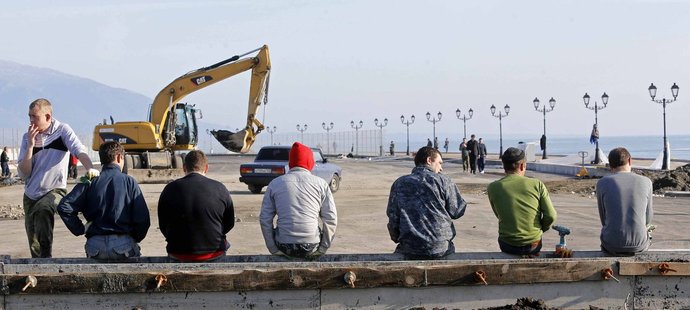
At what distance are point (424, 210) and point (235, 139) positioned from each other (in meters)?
24.7

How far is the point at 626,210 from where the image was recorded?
7.81 metres

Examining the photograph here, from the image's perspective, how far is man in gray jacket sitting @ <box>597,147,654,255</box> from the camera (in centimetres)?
780

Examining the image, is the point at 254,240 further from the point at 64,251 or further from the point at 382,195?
the point at 382,195

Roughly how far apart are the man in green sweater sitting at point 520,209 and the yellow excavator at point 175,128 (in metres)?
23.7

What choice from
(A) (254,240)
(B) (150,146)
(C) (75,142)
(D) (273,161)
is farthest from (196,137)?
(C) (75,142)

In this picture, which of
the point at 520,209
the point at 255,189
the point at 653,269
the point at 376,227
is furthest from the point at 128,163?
the point at 653,269

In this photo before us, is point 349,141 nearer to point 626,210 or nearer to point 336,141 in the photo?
point 336,141

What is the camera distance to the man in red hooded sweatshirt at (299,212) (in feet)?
25.1

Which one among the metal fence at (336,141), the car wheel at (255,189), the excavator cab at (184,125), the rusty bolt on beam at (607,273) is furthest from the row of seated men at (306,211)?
the metal fence at (336,141)

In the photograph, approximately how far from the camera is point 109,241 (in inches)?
297

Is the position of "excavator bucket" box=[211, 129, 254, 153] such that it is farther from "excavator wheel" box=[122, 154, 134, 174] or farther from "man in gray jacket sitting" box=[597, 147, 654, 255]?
"man in gray jacket sitting" box=[597, 147, 654, 255]

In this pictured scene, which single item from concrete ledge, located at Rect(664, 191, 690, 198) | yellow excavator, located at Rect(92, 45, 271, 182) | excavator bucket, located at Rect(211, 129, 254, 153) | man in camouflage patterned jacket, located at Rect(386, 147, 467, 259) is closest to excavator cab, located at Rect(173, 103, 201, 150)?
yellow excavator, located at Rect(92, 45, 271, 182)

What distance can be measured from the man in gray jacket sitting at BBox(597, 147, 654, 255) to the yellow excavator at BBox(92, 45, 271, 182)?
947 inches

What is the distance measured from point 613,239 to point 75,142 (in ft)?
16.7
